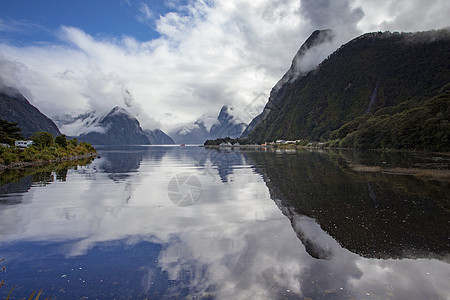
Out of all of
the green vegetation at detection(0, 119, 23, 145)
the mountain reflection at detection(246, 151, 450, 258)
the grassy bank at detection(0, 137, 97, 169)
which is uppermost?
the green vegetation at detection(0, 119, 23, 145)

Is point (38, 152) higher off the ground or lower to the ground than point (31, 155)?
higher

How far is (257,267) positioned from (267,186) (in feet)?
53.6

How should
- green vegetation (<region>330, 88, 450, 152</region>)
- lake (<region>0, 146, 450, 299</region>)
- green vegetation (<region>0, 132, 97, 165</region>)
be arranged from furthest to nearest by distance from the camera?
1. green vegetation (<region>330, 88, 450, 152</region>)
2. green vegetation (<region>0, 132, 97, 165</region>)
3. lake (<region>0, 146, 450, 299</region>)

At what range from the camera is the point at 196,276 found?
8.72 m

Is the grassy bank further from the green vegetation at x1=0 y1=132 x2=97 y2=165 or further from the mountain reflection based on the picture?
the mountain reflection

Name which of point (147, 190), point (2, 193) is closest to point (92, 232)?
point (147, 190)

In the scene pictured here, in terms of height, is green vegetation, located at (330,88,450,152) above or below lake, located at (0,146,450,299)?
above

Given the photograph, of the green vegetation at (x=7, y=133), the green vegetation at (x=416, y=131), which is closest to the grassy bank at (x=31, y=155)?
the green vegetation at (x=7, y=133)

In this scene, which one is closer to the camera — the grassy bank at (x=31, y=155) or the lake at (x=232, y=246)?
the lake at (x=232, y=246)

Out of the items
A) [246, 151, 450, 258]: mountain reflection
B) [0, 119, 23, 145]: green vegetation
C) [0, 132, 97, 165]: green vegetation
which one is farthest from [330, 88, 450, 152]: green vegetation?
[0, 119, 23, 145]: green vegetation

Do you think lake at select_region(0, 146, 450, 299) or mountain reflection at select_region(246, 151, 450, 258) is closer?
lake at select_region(0, 146, 450, 299)

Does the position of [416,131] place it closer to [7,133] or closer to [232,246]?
[232,246]

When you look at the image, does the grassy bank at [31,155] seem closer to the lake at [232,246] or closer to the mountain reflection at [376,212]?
the lake at [232,246]

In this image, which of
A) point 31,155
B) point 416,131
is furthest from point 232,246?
point 416,131
